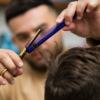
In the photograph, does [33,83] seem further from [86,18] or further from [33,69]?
[86,18]

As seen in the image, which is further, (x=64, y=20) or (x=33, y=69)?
(x=33, y=69)

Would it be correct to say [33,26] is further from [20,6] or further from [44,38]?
[44,38]

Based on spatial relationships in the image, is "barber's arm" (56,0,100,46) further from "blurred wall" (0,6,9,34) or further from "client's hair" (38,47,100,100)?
"blurred wall" (0,6,9,34)

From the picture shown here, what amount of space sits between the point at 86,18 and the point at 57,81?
31cm

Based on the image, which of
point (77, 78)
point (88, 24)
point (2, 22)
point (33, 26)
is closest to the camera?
point (77, 78)

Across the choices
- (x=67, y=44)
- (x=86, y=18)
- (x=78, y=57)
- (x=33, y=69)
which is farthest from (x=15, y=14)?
(x=67, y=44)

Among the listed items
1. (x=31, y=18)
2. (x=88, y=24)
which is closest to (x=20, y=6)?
(x=31, y=18)

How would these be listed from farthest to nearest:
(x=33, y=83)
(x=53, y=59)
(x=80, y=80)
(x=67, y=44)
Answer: (x=67, y=44)
(x=33, y=83)
(x=53, y=59)
(x=80, y=80)

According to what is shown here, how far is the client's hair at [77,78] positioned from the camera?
43 centimetres

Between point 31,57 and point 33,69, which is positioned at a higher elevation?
point 31,57

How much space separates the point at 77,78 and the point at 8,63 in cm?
25

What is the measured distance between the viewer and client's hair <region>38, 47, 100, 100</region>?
0.43 metres

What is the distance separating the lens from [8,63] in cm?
49

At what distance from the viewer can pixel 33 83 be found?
1.03m
